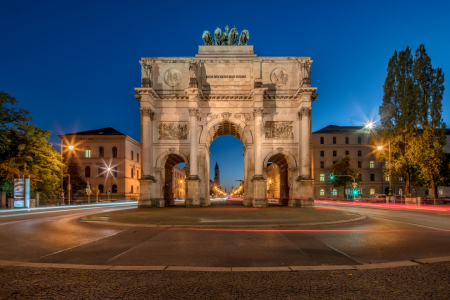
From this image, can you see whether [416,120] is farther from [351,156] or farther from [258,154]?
[351,156]

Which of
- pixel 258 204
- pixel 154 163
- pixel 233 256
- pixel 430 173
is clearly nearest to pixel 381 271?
pixel 233 256

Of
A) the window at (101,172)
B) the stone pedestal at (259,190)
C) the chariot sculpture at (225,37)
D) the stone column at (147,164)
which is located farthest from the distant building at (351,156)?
the stone column at (147,164)

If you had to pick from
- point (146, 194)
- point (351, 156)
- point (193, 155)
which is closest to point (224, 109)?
point (193, 155)

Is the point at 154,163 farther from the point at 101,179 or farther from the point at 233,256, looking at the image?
the point at 101,179

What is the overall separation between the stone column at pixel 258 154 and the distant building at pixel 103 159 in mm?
38963

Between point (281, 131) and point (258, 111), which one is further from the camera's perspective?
point (281, 131)

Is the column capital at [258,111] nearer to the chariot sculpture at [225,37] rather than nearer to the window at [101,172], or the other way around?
the chariot sculpture at [225,37]

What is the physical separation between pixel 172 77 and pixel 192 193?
40.0 feet

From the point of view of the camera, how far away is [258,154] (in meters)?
30.1

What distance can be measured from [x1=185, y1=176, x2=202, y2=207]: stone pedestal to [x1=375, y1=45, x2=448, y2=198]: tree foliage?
945 inches

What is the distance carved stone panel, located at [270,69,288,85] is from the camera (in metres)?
31.4

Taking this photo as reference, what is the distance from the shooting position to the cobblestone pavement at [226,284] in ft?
14.4

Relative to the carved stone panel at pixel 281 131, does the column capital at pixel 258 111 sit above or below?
above

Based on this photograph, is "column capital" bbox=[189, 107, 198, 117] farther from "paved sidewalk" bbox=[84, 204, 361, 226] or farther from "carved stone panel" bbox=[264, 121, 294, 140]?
"paved sidewalk" bbox=[84, 204, 361, 226]
